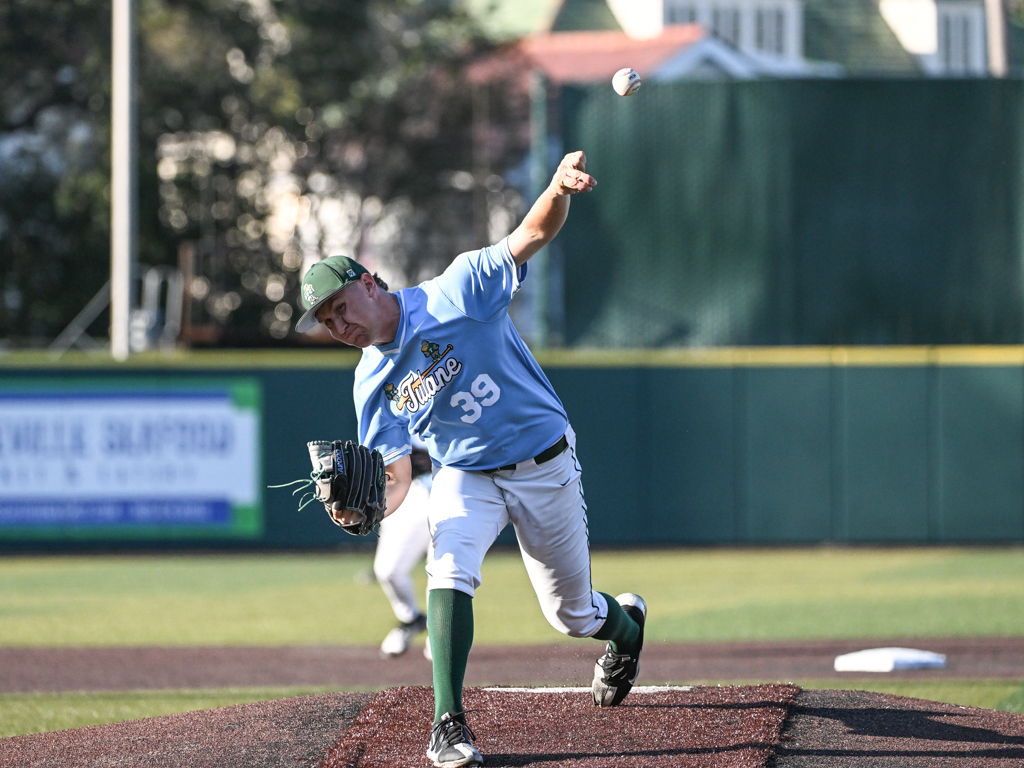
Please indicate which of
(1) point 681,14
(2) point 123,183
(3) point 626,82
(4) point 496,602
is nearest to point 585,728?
(3) point 626,82

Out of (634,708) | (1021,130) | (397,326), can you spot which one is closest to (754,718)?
(634,708)

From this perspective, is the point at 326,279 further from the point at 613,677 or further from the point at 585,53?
the point at 585,53

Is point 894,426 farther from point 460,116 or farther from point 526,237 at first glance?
point 460,116

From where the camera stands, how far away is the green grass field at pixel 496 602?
6.46 meters

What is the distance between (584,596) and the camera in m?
4.68

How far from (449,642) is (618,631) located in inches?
35.5

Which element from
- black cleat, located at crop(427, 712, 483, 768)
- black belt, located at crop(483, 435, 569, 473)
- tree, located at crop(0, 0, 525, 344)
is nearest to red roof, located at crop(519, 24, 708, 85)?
tree, located at crop(0, 0, 525, 344)

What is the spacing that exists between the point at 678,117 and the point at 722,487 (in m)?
3.76

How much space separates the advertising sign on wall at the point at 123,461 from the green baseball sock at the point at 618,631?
7974 millimetres

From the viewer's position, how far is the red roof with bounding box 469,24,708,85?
80.3 ft

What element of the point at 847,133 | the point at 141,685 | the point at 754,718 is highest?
the point at 847,133

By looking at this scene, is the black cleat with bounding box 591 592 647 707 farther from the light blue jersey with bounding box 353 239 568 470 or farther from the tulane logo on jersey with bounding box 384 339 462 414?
the tulane logo on jersey with bounding box 384 339 462 414

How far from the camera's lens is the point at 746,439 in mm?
12398

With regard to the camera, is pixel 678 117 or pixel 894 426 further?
pixel 678 117
